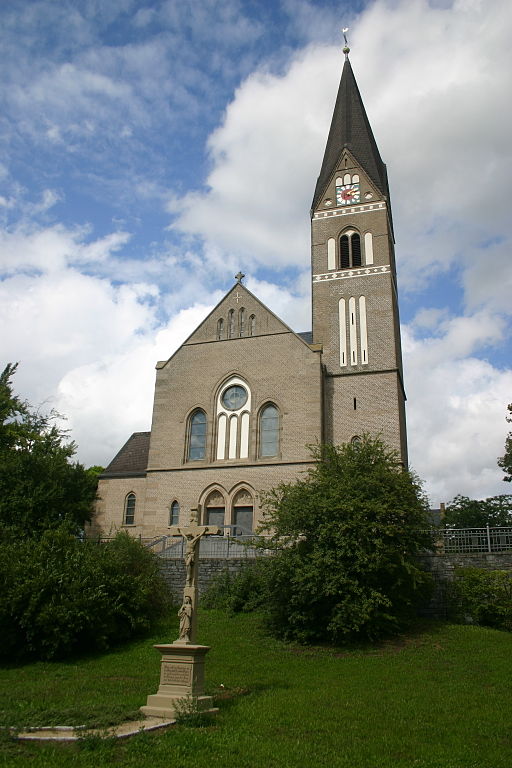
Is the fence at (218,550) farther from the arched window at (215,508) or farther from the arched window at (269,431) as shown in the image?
the arched window at (269,431)

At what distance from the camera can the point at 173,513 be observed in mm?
32594

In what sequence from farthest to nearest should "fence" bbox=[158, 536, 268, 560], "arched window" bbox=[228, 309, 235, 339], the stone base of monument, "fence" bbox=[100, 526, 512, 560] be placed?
1. "arched window" bbox=[228, 309, 235, 339]
2. "fence" bbox=[158, 536, 268, 560]
3. "fence" bbox=[100, 526, 512, 560]
4. the stone base of monument

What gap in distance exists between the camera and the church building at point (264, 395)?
32.3m

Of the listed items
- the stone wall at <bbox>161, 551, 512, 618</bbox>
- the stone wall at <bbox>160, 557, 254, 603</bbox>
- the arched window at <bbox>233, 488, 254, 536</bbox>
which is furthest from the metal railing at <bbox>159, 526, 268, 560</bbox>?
the arched window at <bbox>233, 488, 254, 536</bbox>

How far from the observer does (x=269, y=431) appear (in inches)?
1298

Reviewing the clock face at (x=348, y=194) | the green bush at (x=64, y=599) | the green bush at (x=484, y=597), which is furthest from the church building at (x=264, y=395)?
the green bush at (x=484, y=597)

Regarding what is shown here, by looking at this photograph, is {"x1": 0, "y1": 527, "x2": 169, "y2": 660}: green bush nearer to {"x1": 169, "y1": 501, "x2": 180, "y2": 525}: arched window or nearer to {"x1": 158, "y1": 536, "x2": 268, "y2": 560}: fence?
{"x1": 158, "y1": 536, "x2": 268, "y2": 560}: fence

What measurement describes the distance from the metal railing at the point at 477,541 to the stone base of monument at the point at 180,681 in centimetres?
1350

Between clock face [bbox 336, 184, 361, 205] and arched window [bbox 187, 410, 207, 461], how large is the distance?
15.5 metres

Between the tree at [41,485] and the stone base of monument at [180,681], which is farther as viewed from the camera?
the tree at [41,485]

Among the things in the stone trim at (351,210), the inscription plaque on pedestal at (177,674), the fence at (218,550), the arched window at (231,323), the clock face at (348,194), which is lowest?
the inscription plaque on pedestal at (177,674)

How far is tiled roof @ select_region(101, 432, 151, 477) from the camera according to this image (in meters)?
36.0

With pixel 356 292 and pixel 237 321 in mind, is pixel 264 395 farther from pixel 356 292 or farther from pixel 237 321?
pixel 356 292

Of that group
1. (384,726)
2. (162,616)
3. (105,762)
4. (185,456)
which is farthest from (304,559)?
(185,456)
